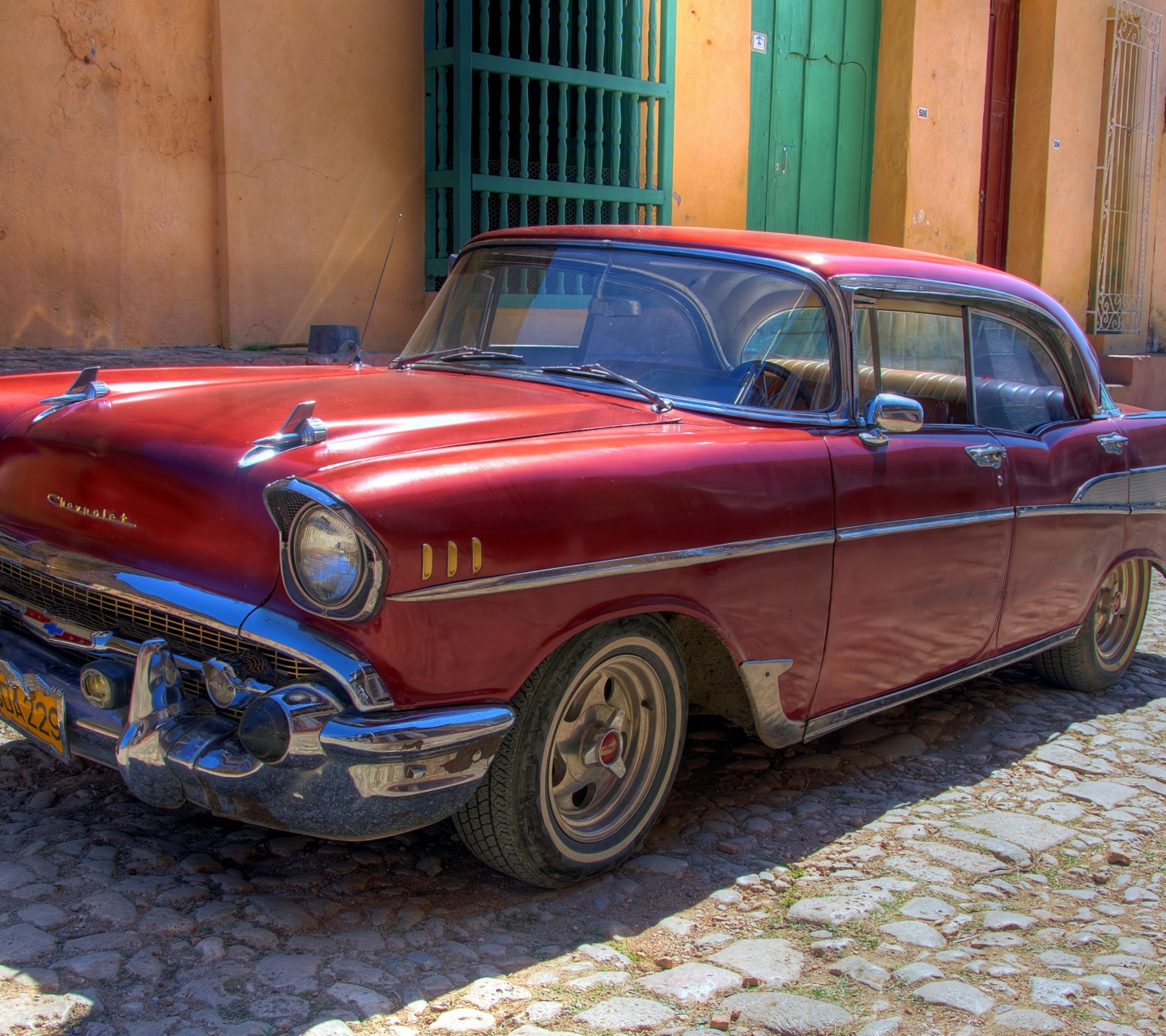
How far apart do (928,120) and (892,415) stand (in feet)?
26.5

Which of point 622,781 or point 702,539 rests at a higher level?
point 702,539

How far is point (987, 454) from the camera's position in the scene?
143 inches

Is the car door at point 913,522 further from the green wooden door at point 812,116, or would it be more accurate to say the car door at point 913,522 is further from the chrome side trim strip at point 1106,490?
the green wooden door at point 812,116

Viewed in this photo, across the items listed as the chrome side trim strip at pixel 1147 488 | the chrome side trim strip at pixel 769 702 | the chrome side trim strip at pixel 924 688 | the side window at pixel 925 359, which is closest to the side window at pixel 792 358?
the side window at pixel 925 359

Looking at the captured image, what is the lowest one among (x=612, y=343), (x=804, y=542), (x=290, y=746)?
(x=290, y=746)

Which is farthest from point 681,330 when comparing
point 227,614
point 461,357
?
point 227,614

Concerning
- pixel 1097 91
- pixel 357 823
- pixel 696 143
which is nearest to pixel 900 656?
pixel 357 823

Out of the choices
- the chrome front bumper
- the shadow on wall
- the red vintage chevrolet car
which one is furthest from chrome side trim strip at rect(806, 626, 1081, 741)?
the shadow on wall

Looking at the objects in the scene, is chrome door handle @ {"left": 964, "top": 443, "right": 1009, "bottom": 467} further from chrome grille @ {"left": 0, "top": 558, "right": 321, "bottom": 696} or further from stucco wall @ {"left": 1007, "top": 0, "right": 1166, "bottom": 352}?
stucco wall @ {"left": 1007, "top": 0, "right": 1166, "bottom": 352}

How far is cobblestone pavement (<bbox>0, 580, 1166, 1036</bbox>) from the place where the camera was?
7.41 feet

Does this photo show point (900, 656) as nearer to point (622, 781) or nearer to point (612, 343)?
point (622, 781)

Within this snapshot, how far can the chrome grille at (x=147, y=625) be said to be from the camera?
2383 millimetres

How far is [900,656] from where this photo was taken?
3.40 meters

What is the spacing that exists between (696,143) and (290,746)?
7409 mm
